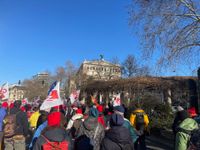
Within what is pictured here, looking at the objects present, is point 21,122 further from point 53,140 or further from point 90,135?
point 53,140

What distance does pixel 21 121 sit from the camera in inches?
346

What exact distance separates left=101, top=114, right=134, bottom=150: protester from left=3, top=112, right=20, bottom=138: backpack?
3569 millimetres

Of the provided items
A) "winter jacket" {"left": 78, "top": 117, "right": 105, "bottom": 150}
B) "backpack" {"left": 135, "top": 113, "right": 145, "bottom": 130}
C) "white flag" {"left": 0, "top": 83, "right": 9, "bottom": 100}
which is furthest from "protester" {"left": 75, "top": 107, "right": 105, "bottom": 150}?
"white flag" {"left": 0, "top": 83, "right": 9, "bottom": 100}

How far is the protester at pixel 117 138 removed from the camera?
5.53 m

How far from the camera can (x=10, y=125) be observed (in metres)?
8.41

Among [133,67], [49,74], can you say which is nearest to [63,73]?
[49,74]

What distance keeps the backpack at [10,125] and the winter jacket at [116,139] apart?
3.57 m

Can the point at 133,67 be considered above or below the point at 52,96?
above

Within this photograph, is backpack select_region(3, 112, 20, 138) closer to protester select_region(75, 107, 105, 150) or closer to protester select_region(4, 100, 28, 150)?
protester select_region(4, 100, 28, 150)

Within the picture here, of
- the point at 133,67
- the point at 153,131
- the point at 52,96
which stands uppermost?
the point at 133,67

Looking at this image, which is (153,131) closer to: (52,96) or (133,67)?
(52,96)

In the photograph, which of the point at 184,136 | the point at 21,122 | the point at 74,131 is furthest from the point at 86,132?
the point at 21,122

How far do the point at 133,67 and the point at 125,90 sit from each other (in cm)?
2152

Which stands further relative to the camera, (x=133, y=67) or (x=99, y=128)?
(x=133, y=67)
